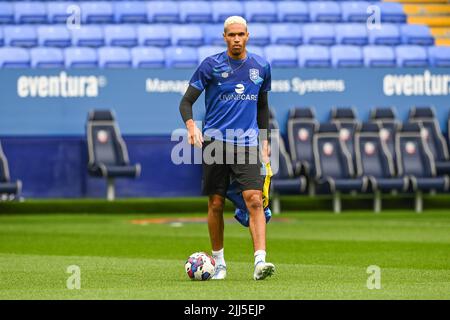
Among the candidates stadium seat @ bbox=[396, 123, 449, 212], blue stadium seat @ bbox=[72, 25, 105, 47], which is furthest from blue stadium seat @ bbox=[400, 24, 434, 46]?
blue stadium seat @ bbox=[72, 25, 105, 47]

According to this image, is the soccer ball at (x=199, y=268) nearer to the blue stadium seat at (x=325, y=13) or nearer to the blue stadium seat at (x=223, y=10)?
the blue stadium seat at (x=223, y=10)

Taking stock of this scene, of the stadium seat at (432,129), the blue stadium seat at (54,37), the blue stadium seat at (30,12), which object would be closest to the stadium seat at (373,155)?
the stadium seat at (432,129)

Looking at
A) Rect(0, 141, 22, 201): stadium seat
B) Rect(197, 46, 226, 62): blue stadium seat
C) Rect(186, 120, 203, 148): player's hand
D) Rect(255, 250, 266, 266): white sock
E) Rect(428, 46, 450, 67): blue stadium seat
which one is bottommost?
Rect(0, 141, 22, 201): stadium seat

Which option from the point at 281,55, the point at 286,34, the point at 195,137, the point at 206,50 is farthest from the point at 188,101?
the point at 286,34

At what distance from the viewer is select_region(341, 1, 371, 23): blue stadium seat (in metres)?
26.2

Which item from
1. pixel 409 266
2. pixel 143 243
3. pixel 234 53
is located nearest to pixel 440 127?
pixel 143 243

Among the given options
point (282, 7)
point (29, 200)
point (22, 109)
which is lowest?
point (29, 200)

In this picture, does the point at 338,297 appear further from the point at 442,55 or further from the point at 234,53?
the point at 442,55

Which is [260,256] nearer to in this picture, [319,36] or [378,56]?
[378,56]

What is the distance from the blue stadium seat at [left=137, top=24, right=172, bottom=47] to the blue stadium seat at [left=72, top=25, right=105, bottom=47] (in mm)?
776

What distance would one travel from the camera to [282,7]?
26.1 metres

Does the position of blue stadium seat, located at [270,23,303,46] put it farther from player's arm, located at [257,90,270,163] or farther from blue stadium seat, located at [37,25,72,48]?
player's arm, located at [257,90,270,163]

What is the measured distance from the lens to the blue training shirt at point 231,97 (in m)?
10.9
